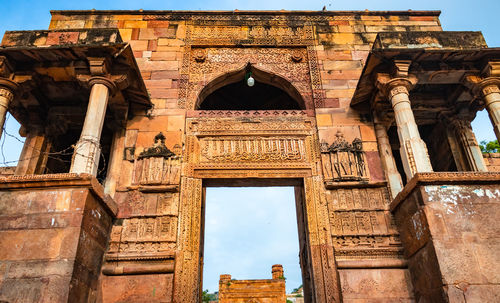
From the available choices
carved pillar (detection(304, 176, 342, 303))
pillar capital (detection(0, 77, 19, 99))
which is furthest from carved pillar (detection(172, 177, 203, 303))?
pillar capital (detection(0, 77, 19, 99))

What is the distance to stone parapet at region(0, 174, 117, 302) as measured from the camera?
514cm

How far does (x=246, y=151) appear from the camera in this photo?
806cm

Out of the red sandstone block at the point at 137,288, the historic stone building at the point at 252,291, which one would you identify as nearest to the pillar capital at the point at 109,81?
the red sandstone block at the point at 137,288

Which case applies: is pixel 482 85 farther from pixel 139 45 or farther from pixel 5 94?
pixel 5 94

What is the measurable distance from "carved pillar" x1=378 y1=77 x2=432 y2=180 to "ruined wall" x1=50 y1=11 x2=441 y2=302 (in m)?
1.01

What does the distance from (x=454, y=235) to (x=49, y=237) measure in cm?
608

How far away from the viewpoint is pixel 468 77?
24.9 feet

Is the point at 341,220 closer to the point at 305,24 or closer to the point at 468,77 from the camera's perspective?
the point at 468,77

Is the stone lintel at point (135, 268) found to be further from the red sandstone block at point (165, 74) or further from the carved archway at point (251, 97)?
the carved archway at point (251, 97)

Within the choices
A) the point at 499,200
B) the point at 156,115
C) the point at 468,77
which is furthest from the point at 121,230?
the point at 468,77

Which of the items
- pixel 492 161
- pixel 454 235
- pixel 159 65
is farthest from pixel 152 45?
pixel 492 161

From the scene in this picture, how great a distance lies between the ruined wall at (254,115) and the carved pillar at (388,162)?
17 cm

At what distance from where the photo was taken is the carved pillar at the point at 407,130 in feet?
21.7

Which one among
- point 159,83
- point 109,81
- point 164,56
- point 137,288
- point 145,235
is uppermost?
point 164,56
